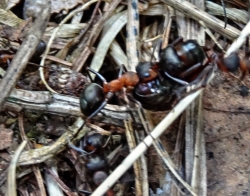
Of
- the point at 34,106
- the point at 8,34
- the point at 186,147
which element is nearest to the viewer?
the point at 186,147

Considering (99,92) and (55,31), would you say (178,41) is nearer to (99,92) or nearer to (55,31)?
(99,92)

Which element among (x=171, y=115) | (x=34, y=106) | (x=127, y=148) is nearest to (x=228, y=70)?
(x=171, y=115)

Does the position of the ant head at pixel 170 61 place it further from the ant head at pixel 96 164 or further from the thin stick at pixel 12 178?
the thin stick at pixel 12 178

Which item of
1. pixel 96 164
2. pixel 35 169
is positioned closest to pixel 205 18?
pixel 96 164

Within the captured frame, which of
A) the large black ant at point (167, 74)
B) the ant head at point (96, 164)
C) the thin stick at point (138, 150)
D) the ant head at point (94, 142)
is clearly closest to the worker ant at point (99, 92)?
the large black ant at point (167, 74)

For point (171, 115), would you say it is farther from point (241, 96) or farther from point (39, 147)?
point (39, 147)

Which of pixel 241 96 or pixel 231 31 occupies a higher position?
pixel 231 31

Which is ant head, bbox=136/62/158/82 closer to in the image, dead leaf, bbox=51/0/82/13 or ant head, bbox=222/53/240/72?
ant head, bbox=222/53/240/72

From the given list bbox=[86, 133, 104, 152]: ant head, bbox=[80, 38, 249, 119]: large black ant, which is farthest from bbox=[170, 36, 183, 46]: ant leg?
bbox=[86, 133, 104, 152]: ant head
